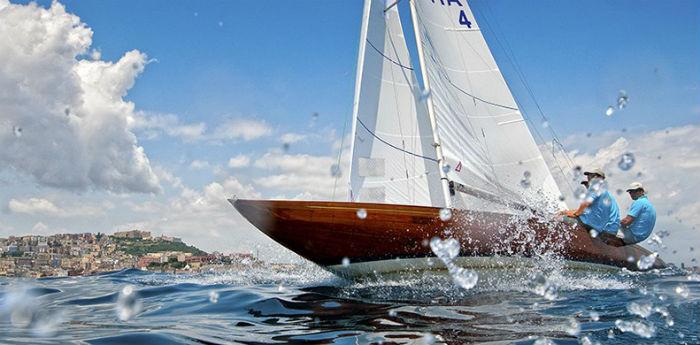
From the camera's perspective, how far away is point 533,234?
835cm

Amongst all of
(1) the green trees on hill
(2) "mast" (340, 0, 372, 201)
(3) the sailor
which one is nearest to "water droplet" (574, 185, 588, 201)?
(3) the sailor

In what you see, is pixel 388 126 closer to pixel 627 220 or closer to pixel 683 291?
pixel 627 220

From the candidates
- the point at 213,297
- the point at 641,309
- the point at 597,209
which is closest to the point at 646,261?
the point at 597,209

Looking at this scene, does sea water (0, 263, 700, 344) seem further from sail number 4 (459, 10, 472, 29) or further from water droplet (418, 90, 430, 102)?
sail number 4 (459, 10, 472, 29)

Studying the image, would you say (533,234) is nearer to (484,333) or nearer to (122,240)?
(484,333)

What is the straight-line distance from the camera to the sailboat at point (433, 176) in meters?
7.84

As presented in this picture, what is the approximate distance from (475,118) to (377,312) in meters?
6.24

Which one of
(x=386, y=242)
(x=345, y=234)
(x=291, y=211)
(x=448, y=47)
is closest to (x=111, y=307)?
(x=291, y=211)

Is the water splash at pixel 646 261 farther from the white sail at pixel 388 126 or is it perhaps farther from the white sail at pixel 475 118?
the white sail at pixel 388 126

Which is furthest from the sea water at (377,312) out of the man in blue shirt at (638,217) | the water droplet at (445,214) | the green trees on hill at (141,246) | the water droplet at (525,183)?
the green trees on hill at (141,246)

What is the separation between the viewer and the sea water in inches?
169

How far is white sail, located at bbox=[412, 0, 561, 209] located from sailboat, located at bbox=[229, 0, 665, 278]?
0.02 meters

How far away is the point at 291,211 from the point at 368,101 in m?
3.37

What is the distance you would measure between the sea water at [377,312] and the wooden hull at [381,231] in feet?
1.25
